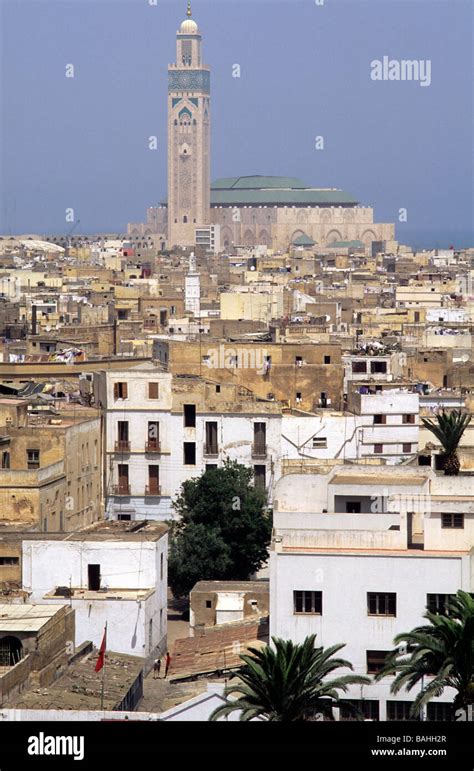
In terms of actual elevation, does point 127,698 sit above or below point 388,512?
below

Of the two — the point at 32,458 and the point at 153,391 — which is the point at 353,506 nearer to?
the point at 32,458

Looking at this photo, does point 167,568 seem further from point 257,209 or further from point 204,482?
point 257,209

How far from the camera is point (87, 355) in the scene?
3303cm

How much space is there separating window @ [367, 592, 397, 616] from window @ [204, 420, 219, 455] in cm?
920

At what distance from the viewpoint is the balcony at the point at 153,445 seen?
24.7 meters

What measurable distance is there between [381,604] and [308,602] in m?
0.59

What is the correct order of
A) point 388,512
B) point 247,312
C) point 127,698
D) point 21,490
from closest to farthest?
1. point 127,698
2. point 388,512
3. point 21,490
4. point 247,312

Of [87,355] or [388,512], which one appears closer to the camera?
[388,512]

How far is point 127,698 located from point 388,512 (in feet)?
10.4

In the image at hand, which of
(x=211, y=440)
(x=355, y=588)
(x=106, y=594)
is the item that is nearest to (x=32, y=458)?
(x=211, y=440)

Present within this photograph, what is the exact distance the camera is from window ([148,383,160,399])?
2483 centimetres

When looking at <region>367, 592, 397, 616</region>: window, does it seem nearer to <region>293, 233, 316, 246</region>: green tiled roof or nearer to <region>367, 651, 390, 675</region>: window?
<region>367, 651, 390, 675</region>: window
